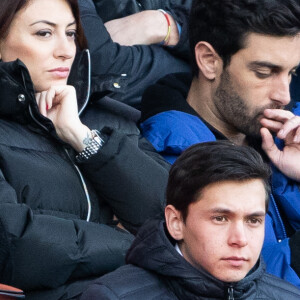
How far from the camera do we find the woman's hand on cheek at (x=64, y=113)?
3988mm

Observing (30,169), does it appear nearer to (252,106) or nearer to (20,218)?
(20,218)

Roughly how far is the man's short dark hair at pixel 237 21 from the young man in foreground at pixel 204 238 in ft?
4.02

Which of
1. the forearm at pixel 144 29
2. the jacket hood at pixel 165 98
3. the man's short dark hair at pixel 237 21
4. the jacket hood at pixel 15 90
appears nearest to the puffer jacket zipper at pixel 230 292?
the jacket hood at pixel 15 90

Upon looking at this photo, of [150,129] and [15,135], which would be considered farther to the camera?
[150,129]

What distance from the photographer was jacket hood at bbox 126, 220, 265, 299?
3.30 metres

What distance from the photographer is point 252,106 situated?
4.64 m

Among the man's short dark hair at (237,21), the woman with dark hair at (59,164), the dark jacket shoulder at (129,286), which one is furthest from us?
the man's short dark hair at (237,21)

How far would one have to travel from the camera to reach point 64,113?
4.04 meters

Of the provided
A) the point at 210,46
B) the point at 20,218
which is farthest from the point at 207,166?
the point at 210,46

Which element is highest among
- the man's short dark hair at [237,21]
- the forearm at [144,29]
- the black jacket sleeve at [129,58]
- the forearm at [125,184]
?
the man's short dark hair at [237,21]

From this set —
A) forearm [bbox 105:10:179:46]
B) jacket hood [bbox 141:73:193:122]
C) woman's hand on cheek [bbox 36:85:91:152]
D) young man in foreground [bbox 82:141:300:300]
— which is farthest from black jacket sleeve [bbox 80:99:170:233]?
forearm [bbox 105:10:179:46]

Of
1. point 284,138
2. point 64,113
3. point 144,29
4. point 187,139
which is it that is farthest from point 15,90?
point 144,29

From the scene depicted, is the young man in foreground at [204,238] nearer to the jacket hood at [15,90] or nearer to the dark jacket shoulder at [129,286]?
the dark jacket shoulder at [129,286]

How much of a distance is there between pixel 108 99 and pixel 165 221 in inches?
46.4
